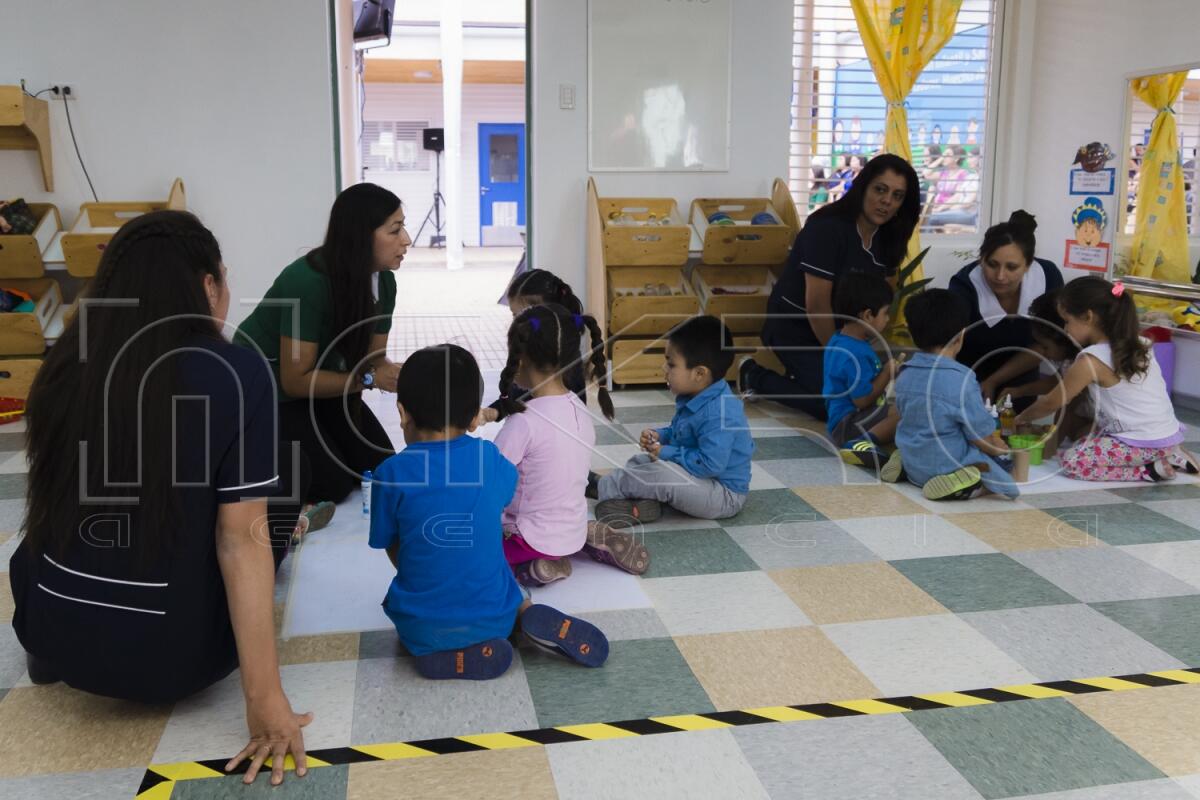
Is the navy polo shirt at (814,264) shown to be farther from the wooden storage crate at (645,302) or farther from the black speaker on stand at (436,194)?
the black speaker on stand at (436,194)

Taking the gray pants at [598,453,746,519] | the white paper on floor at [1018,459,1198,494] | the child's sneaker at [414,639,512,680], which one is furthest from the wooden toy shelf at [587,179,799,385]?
the child's sneaker at [414,639,512,680]

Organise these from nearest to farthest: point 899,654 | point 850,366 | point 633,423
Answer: point 899,654 < point 850,366 < point 633,423

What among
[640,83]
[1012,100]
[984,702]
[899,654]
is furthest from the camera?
[1012,100]

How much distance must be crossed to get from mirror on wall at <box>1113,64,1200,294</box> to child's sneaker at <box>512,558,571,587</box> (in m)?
3.64

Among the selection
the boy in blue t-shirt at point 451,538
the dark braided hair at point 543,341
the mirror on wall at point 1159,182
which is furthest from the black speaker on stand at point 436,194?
the boy in blue t-shirt at point 451,538

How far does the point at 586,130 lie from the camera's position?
5309 mm

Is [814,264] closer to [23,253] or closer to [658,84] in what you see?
[658,84]

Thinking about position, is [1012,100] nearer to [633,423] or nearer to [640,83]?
[640,83]

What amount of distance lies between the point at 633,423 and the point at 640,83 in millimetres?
2023

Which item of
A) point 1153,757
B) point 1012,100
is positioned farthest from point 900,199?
point 1153,757

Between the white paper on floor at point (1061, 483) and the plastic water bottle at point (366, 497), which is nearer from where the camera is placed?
the plastic water bottle at point (366, 497)

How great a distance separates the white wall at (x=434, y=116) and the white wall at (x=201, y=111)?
1014 centimetres

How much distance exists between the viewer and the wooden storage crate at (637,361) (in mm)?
5086

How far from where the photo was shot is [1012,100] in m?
5.73
